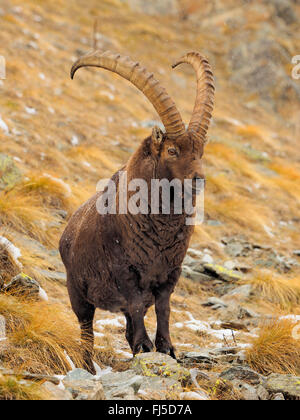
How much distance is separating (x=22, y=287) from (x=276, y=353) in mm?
2686

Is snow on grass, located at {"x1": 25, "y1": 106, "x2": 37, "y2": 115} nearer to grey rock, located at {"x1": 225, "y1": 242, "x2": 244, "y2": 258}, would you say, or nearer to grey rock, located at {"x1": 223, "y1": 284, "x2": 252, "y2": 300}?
grey rock, located at {"x1": 225, "y1": 242, "x2": 244, "y2": 258}

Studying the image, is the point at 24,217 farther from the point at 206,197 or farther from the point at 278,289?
the point at 206,197

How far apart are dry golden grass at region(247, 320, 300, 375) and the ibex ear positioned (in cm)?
225

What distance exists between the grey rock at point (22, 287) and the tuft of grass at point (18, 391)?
82.2 inches

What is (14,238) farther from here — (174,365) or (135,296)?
(174,365)

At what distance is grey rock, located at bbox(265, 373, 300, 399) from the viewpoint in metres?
3.97

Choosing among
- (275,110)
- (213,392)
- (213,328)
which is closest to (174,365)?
(213,392)

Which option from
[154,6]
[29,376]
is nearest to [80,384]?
[29,376]

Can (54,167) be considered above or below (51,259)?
above

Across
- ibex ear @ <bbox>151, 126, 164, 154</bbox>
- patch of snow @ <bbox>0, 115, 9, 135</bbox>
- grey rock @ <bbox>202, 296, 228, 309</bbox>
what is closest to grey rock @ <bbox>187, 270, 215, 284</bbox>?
grey rock @ <bbox>202, 296, 228, 309</bbox>

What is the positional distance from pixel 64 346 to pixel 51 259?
275 cm

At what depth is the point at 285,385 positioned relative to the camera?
13.4ft

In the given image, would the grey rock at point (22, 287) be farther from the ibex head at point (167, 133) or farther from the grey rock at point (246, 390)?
the grey rock at point (246, 390)

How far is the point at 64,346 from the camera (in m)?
4.68
